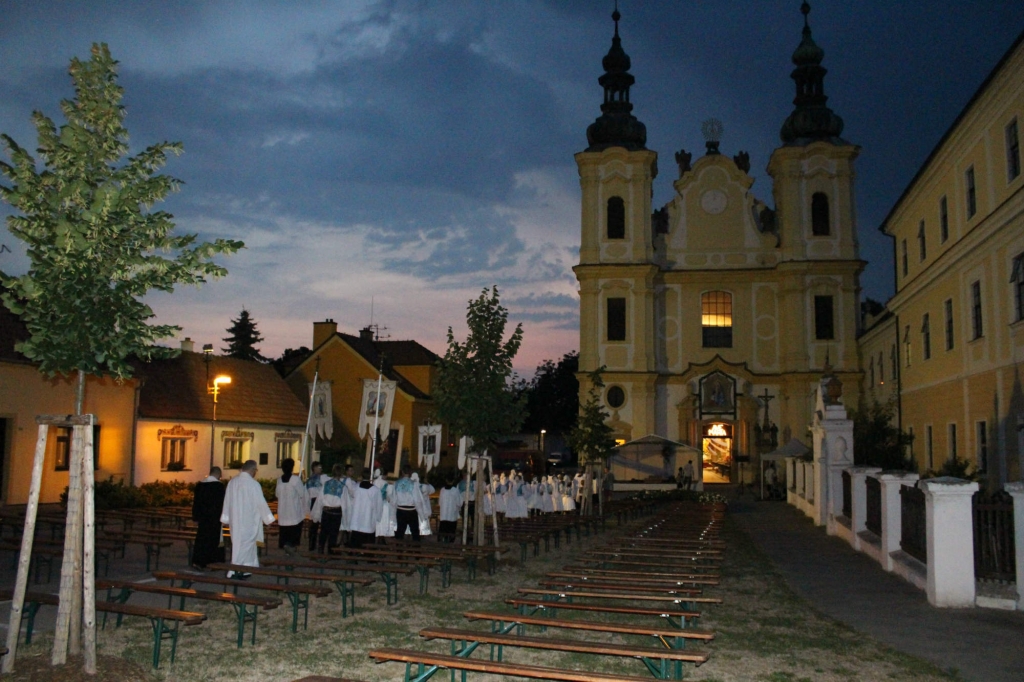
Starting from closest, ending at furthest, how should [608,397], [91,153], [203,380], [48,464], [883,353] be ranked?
[91,153] → [48,464] → [203,380] → [883,353] → [608,397]

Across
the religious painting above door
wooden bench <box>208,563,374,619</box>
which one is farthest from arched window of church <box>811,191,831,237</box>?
wooden bench <box>208,563,374,619</box>

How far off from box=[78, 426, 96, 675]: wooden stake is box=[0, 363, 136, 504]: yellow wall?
17.5 m

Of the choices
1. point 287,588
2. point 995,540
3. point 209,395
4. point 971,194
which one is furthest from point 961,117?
point 209,395

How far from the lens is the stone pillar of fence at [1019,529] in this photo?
1053cm

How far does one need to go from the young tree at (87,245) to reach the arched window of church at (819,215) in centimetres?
4125

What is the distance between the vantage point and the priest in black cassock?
12.7m

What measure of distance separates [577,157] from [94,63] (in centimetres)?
4003

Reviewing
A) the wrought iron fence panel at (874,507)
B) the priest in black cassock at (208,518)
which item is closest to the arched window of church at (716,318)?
the wrought iron fence panel at (874,507)

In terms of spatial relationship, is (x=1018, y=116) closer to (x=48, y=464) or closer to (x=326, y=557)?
(x=326, y=557)

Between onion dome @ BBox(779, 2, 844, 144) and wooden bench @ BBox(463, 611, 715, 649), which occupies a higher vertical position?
onion dome @ BBox(779, 2, 844, 144)

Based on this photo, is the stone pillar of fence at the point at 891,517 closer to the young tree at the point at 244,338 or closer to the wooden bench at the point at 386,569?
the wooden bench at the point at 386,569

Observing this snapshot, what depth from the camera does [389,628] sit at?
31.4ft

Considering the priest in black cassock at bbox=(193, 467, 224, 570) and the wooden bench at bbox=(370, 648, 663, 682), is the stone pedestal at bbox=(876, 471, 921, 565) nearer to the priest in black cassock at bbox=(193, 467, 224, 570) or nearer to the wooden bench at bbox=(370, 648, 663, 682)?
the wooden bench at bbox=(370, 648, 663, 682)

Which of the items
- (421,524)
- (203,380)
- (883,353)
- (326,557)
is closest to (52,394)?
(203,380)
